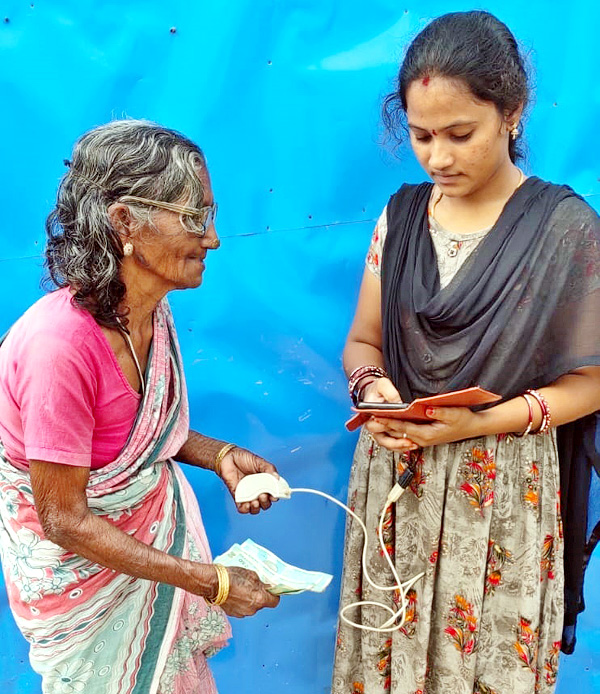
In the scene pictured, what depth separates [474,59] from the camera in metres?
1.50

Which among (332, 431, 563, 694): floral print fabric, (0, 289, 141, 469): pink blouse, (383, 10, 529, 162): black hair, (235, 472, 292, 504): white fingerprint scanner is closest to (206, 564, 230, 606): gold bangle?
(235, 472, 292, 504): white fingerprint scanner

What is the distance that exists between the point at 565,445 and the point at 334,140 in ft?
2.99

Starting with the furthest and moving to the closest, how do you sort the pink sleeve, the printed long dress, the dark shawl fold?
the printed long dress
the dark shawl fold
the pink sleeve

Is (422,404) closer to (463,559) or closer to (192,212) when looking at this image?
(463,559)

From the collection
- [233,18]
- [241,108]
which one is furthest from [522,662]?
[233,18]

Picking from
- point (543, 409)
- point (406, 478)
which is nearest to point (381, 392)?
point (406, 478)

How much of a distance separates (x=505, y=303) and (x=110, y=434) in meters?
0.79

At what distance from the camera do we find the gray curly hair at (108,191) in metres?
1.43

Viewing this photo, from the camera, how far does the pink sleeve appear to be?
54.6 inches

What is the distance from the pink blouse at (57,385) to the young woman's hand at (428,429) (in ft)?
1.67

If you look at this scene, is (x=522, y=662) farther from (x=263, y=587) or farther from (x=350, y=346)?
(x=350, y=346)

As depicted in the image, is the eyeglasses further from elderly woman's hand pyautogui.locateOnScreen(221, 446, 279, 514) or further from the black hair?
elderly woman's hand pyautogui.locateOnScreen(221, 446, 279, 514)

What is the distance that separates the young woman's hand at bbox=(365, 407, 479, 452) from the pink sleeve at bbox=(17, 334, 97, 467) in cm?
58

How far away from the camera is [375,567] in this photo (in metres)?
1.89
